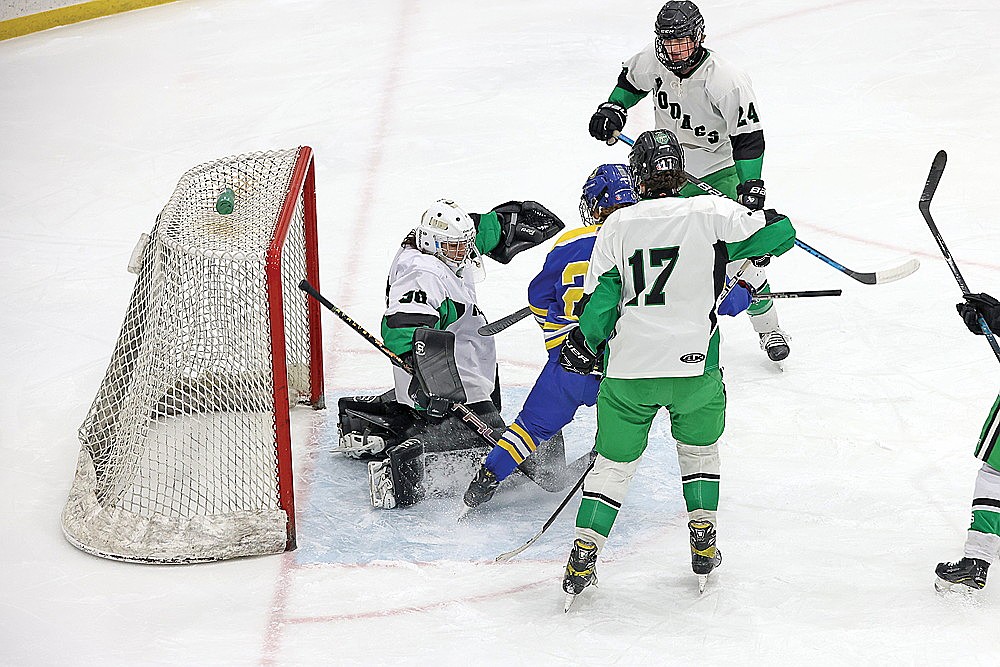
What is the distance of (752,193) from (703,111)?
1.20 feet

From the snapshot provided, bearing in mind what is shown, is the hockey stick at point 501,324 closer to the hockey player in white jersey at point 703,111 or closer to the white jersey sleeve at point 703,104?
the hockey player in white jersey at point 703,111

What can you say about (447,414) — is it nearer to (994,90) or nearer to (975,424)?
(975,424)

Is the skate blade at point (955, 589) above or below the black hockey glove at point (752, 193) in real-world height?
below

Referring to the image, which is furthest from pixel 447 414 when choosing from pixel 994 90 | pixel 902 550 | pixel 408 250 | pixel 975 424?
pixel 994 90

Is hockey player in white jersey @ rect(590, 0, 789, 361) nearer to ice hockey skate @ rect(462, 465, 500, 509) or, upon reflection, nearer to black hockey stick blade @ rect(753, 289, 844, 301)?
black hockey stick blade @ rect(753, 289, 844, 301)

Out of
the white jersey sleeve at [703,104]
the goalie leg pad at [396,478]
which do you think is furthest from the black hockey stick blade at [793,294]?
the goalie leg pad at [396,478]

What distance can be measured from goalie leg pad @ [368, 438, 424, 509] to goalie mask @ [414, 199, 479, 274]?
52cm

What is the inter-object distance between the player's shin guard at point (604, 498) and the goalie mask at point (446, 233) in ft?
2.49

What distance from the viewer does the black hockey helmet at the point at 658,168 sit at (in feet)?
9.01

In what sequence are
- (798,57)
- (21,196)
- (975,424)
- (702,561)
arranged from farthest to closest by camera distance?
(798,57) → (21,196) → (975,424) → (702,561)

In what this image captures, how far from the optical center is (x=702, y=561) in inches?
118

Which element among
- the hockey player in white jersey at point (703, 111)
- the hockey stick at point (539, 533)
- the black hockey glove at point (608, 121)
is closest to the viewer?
the hockey stick at point (539, 533)

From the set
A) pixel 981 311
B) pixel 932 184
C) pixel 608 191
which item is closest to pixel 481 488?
pixel 608 191

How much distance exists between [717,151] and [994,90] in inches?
127
